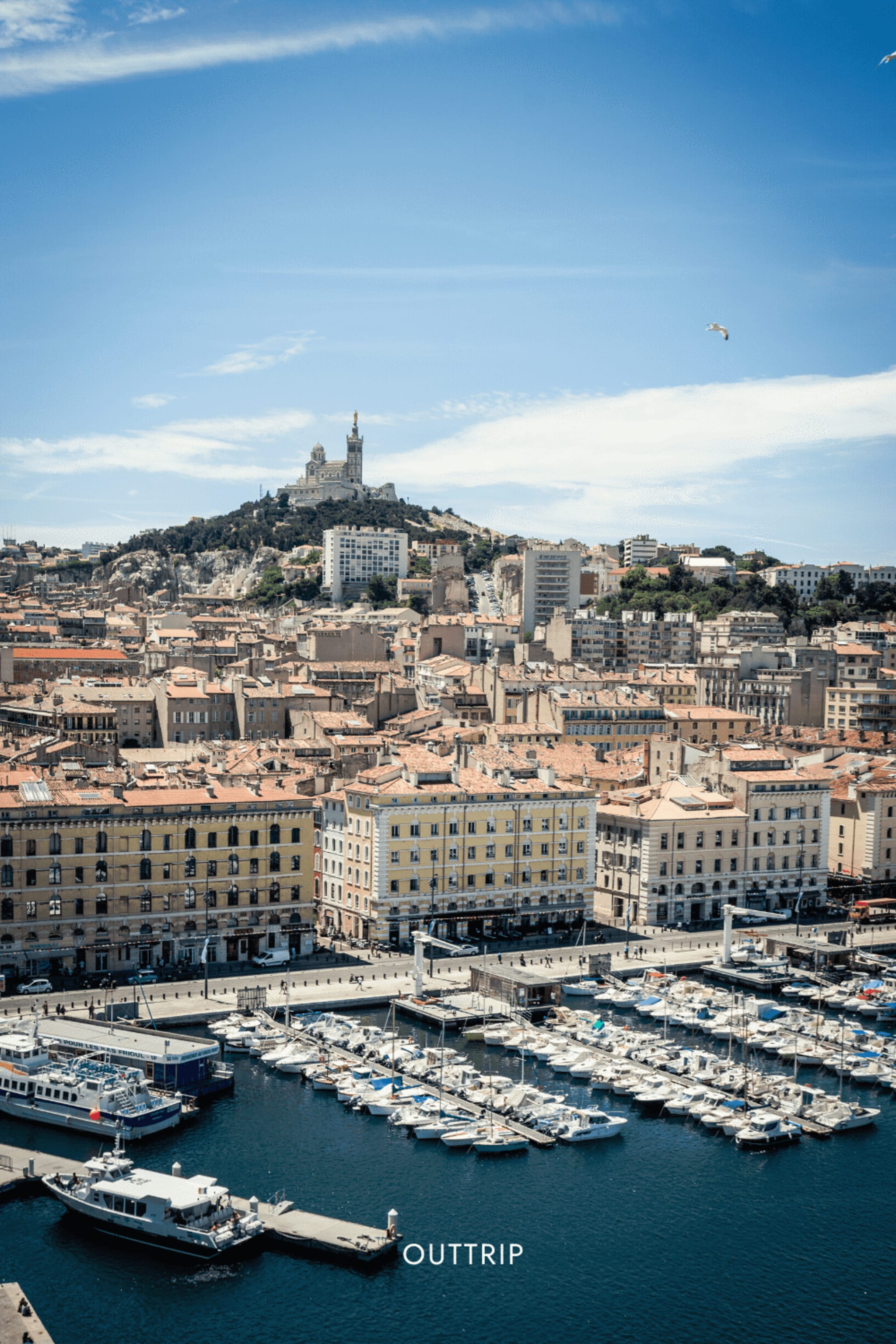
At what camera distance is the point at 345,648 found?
150375mm

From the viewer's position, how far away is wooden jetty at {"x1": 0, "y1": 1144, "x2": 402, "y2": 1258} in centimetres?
3900

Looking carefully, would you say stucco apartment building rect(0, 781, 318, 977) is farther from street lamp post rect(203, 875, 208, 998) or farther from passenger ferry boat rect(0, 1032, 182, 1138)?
passenger ferry boat rect(0, 1032, 182, 1138)

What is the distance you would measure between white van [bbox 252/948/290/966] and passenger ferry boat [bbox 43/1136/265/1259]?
70.2 feet

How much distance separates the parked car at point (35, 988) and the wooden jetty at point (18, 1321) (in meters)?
21.6

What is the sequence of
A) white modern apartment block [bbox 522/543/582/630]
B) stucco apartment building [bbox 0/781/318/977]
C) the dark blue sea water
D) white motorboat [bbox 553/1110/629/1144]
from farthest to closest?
white modern apartment block [bbox 522/543/582/630] < stucco apartment building [bbox 0/781/318/977] < white motorboat [bbox 553/1110/629/1144] < the dark blue sea water

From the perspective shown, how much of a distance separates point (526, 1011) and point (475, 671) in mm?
68440

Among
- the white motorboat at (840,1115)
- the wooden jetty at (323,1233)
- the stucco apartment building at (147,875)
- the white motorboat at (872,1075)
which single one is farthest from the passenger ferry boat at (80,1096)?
the white motorboat at (872,1075)

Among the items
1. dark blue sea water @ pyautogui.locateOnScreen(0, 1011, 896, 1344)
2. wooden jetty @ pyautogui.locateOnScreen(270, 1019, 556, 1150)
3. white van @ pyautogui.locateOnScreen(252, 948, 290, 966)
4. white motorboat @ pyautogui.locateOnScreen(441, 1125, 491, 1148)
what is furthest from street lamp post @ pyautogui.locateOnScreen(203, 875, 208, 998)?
white motorboat @ pyautogui.locateOnScreen(441, 1125, 491, 1148)

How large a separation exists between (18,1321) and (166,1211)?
589 centimetres

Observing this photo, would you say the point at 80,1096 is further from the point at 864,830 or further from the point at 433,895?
the point at 864,830

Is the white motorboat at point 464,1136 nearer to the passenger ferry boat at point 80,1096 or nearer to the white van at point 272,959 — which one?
the passenger ferry boat at point 80,1096

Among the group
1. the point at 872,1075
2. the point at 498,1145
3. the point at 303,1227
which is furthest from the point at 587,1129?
the point at 872,1075

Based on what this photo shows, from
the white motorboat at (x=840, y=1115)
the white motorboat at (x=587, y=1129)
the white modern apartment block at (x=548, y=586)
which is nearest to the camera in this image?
the white motorboat at (x=587, y=1129)

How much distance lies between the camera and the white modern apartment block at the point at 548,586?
17738 centimetres
